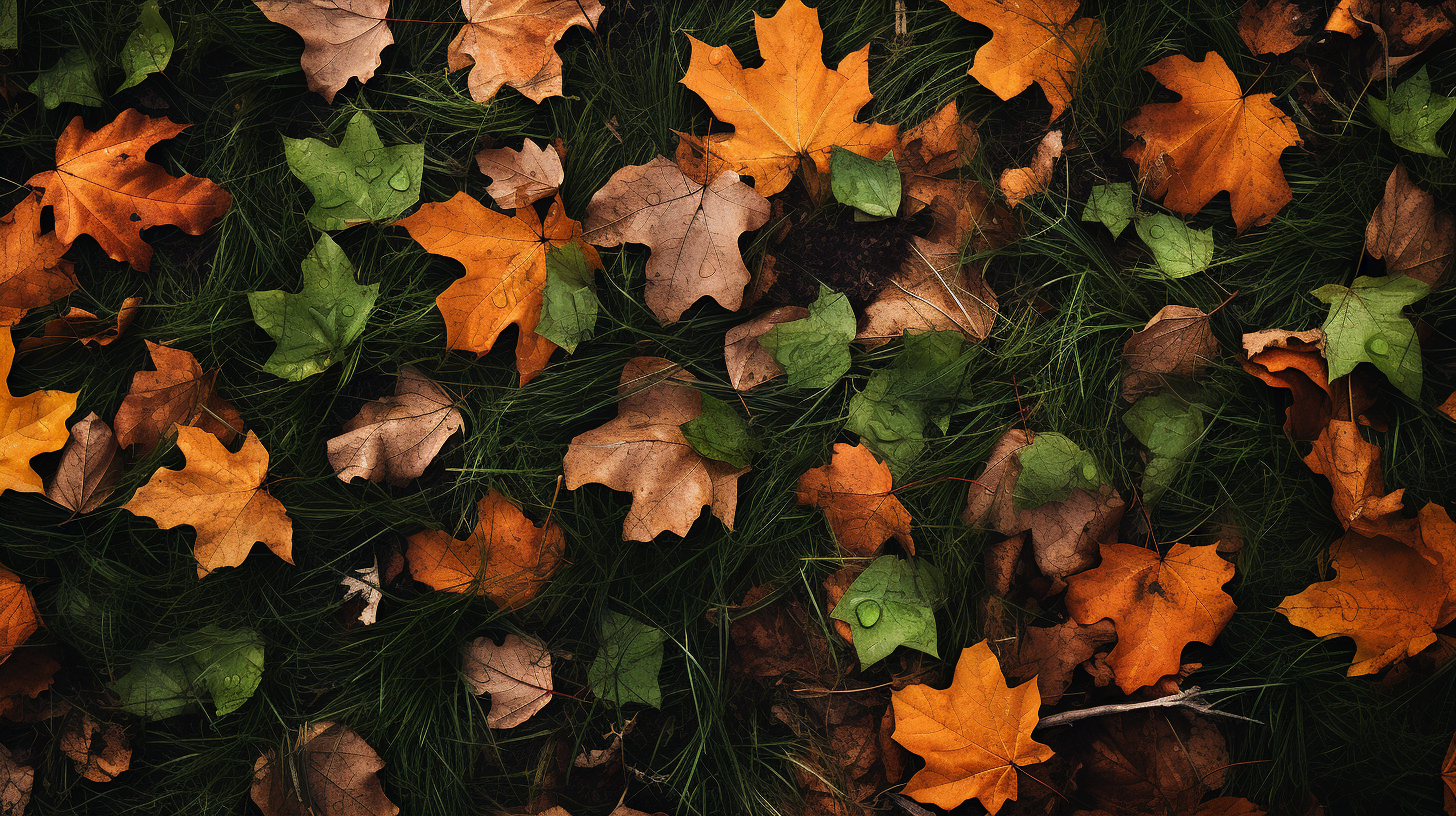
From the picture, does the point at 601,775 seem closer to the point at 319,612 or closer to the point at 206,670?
the point at 319,612

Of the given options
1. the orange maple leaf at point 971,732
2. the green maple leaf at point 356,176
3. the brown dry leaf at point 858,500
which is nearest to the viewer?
the orange maple leaf at point 971,732

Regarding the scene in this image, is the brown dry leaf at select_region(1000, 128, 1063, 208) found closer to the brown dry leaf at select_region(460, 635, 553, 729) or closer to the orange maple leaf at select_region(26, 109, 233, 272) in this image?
the brown dry leaf at select_region(460, 635, 553, 729)

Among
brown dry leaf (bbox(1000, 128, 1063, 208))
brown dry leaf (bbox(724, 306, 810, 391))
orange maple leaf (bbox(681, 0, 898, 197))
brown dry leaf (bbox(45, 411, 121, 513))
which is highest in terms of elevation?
orange maple leaf (bbox(681, 0, 898, 197))

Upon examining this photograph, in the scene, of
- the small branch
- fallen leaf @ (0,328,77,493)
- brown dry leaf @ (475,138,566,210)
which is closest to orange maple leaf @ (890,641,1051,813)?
the small branch

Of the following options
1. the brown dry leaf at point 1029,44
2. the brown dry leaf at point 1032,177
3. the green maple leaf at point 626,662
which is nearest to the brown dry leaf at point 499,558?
the green maple leaf at point 626,662

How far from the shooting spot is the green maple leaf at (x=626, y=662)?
1.88 m

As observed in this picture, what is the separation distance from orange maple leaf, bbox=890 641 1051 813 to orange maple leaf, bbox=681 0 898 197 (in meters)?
1.27

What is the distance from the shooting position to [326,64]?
2.01 meters

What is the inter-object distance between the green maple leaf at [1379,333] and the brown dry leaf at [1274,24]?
25.9 inches

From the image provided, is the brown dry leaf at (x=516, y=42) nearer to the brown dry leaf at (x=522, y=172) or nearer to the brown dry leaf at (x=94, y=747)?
the brown dry leaf at (x=522, y=172)

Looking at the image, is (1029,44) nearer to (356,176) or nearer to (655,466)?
(655,466)

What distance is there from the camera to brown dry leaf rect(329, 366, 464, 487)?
76.0 inches

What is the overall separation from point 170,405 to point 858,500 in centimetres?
179

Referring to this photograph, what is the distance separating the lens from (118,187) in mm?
2006
